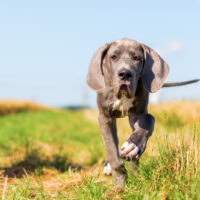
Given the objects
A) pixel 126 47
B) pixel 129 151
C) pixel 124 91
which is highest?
pixel 126 47

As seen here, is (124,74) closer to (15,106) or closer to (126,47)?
(126,47)

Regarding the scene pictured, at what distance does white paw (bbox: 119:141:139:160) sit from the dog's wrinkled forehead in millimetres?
1004

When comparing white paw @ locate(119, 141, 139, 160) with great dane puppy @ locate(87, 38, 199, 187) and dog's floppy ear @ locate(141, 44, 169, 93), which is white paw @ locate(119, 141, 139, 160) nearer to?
great dane puppy @ locate(87, 38, 199, 187)

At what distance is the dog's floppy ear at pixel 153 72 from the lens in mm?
3316

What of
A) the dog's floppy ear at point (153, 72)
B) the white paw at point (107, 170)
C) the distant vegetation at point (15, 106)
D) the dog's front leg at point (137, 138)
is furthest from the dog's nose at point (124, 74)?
the distant vegetation at point (15, 106)

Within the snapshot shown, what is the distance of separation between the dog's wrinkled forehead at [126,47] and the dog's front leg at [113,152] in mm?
789

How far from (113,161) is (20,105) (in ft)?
78.5

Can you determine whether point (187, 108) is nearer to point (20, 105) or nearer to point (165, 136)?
point (165, 136)

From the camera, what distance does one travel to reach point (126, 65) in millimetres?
3111

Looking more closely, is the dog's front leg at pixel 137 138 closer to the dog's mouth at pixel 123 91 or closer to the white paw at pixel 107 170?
the dog's mouth at pixel 123 91

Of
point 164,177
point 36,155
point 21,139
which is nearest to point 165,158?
point 164,177

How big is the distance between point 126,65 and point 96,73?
1.46 ft

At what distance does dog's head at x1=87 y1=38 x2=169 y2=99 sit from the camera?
3219 mm

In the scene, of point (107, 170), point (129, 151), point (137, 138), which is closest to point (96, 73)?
point (137, 138)
